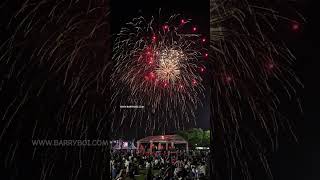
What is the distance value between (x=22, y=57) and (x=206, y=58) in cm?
148

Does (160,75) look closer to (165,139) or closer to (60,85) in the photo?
(165,139)

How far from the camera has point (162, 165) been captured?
2840 mm

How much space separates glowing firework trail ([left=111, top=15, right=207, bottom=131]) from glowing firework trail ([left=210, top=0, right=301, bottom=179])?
159mm

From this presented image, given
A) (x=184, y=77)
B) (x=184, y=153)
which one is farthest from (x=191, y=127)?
(x=184, y=77)

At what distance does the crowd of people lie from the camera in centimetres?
281

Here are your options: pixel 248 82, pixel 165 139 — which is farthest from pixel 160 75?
pixel 248 82

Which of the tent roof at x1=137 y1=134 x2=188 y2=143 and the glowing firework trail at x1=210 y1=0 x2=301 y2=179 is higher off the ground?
the glowing firework trail at x1=210 y1=0 x2=301 y2=179

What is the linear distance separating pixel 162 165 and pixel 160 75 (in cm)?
70

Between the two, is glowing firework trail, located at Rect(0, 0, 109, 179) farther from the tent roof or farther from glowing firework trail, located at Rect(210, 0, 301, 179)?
glowing firework trail, located at Rect(210, 0, 301, 179)

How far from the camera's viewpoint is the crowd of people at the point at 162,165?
2.81m

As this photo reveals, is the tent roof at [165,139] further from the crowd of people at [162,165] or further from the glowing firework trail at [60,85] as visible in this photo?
the glowing firework trail at [60,85]

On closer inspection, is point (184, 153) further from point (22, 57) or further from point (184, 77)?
point (22, 57)

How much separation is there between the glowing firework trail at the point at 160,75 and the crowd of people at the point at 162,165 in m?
0.23

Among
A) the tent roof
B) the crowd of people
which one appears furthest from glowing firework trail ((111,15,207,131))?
the crowd of people
